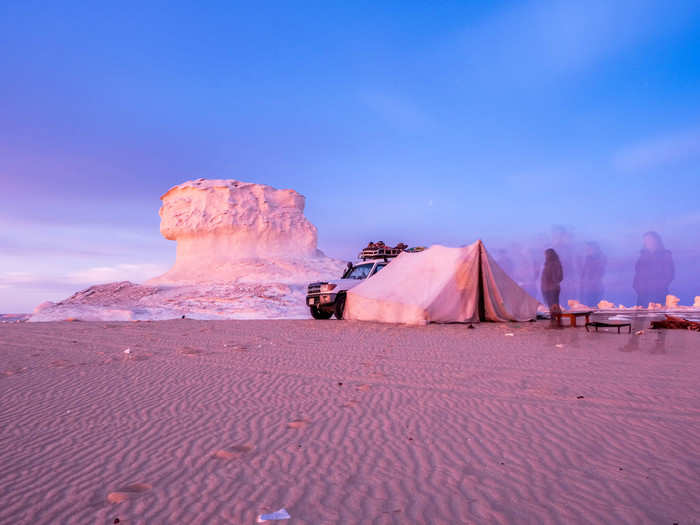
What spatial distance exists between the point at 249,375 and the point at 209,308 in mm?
19672

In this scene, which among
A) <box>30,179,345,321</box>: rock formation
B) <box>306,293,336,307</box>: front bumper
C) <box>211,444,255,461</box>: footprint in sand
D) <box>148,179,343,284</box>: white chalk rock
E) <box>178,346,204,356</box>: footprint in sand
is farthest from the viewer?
<box>148,179,343,284</box>: white chalk rock

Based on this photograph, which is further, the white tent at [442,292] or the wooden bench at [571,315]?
the white tent at [442,292]

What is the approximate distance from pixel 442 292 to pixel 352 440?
407 inches

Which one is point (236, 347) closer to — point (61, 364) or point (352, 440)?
point (61, 364)

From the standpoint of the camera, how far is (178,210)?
5106cm

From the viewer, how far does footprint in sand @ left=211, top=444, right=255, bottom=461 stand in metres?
3.04

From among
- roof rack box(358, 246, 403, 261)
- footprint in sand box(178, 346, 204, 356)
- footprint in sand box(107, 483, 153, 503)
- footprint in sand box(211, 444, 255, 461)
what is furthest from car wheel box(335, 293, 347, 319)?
footprint in sand box(107, 483, 153, 503)

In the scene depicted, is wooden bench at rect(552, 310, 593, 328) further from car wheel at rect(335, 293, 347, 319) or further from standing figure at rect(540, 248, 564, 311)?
car wheel at rect(335, 293, 347, 319)

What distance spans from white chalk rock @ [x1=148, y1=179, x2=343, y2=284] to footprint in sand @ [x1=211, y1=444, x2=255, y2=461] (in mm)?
40984

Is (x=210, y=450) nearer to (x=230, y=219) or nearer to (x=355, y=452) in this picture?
(x=355, y=452)

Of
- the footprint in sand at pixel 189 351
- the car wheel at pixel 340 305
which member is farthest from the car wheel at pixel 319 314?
the footprint in sand at pixel 189 351

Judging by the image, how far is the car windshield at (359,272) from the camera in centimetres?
1698

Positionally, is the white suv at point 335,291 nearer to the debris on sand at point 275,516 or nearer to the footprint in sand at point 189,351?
the footprint in sand at point 189,351

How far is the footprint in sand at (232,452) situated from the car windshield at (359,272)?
13718mm
